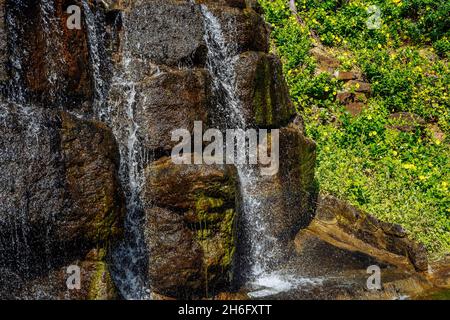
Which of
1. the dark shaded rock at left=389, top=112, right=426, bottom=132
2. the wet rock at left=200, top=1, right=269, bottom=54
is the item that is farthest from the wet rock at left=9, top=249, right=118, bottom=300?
the dark shaded rock at left=389, top=112, right=426, bottom=132

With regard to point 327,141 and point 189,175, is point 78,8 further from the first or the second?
point 327,141

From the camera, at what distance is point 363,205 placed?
8039 mm

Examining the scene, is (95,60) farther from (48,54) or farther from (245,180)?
(245,180)

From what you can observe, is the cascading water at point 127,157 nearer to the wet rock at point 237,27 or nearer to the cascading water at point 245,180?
the cascading water at point 245,180

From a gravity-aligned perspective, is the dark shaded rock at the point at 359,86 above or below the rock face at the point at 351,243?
above

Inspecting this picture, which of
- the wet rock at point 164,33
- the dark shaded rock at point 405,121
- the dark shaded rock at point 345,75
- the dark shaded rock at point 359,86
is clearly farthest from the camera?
the dark shaded rock at point 345,75

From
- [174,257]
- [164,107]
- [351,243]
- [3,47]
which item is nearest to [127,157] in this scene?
[164,107]

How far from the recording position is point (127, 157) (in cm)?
605

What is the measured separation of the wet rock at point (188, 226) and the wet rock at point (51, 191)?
68cm

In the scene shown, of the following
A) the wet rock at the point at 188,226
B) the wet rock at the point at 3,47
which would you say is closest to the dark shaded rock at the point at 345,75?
the wet rock at the point at 188,226

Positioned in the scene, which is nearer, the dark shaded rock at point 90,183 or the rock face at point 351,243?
the dark shaded rock at point 90,183

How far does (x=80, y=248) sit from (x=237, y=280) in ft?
7.47

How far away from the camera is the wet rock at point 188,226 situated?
5434 millimetres

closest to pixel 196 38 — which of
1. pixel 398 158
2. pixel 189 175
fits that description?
pixel 189 175
